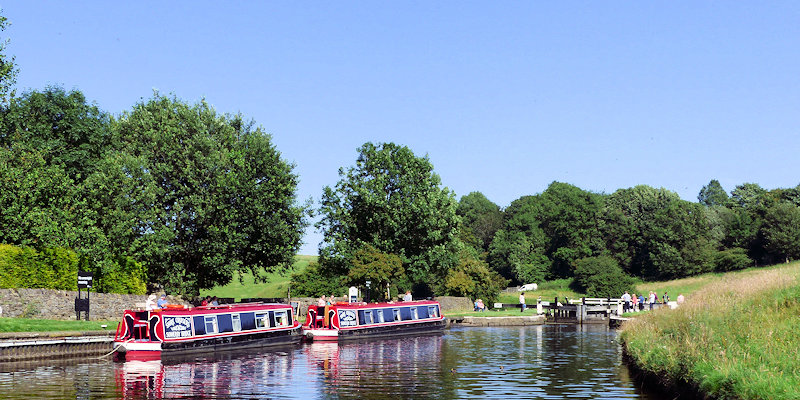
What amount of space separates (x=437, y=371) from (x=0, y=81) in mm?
31588

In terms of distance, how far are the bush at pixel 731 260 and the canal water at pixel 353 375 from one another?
205ft

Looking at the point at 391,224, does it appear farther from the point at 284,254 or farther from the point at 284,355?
the point at 284,355

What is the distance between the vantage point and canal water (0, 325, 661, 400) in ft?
72.4

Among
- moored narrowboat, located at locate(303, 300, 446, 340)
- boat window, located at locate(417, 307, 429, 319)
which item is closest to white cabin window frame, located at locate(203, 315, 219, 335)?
moored narrowboat, located at locate(303, 300, 446, 340)

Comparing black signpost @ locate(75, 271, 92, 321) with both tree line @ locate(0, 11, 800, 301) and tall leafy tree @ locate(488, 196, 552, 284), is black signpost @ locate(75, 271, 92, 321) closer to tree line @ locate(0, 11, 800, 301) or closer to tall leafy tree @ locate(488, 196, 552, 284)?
tree line @ locate(0, 11, 800, 301)

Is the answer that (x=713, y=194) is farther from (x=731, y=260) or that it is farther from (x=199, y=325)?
(x=199, y=325)

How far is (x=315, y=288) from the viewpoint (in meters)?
68.6

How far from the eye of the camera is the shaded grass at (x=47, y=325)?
32.2 meters

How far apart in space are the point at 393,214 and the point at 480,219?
70.0 m

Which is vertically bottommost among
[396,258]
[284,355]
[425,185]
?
[284,355]

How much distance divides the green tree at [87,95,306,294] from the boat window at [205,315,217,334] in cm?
1308

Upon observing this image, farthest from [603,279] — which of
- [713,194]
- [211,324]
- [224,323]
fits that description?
[713,194]

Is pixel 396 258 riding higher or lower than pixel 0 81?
lower

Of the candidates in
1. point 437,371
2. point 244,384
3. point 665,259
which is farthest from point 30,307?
point 665,259
